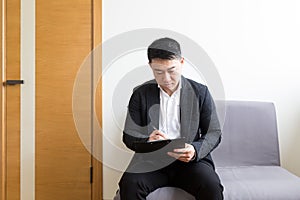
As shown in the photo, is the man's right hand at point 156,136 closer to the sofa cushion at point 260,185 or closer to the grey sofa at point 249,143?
the sofa cushion at point 260,185

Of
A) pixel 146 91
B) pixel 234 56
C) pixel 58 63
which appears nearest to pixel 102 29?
pixel 58 63

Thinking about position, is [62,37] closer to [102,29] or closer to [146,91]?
[102,29]

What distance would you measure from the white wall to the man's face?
2.10 ft

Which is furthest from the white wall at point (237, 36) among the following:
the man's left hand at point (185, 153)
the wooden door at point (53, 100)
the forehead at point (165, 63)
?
the man's left hand at point (185, 153)

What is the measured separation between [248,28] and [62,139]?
56.6 inches

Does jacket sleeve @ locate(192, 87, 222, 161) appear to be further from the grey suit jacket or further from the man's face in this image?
the man's face

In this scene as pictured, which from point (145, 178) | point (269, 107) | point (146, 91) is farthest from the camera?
point (269, 107)

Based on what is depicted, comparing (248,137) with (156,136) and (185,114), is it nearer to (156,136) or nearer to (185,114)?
(185,114)

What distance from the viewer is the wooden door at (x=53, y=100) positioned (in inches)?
87.0

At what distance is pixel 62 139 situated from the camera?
2242 millimetres

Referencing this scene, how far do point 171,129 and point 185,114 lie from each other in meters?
0.10

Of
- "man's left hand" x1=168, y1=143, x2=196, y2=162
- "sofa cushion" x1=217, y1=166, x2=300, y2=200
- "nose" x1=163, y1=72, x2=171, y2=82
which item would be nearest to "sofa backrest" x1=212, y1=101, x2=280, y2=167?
"sofa cushion" x1=217, y1=166, x2=300, y2=200

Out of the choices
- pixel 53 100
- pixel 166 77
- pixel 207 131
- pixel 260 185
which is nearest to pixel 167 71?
pixel 166 77

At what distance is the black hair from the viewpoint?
156 cm
